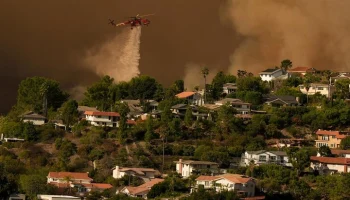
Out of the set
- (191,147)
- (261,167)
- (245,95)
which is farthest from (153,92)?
(261,167)

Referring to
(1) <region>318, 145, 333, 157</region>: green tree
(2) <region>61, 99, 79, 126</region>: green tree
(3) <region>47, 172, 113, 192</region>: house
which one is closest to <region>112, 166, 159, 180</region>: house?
(3) <region>47, 172, 113, 192</region>: house

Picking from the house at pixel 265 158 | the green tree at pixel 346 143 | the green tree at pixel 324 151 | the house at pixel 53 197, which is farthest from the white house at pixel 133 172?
the green tree at pixel 346 143

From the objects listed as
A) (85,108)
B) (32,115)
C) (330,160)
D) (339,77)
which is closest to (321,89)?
(339,77)

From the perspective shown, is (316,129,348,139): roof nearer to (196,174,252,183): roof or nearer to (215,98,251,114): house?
(215,98,251,114): house

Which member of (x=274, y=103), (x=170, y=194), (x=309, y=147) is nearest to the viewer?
(x=170, y=194)

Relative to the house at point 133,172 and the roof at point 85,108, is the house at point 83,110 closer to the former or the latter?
the roof at point 85,108

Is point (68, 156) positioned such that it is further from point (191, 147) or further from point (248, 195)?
point (248, 195)
